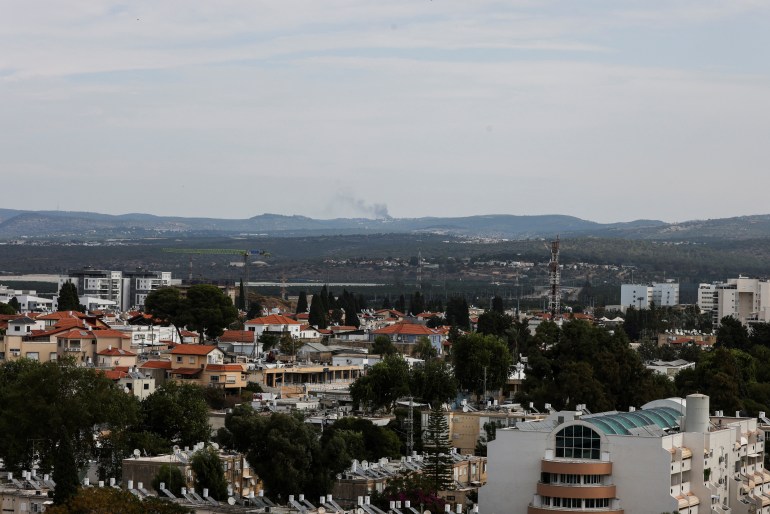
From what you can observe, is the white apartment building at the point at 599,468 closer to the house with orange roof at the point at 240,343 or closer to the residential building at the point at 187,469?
the residential building at the point at 187,469

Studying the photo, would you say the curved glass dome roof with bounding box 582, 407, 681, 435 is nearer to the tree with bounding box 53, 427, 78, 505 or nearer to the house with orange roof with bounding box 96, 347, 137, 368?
the tree with bounding box 53, 427, 78, 505

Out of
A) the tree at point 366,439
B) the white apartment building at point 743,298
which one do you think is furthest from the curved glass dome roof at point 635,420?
the white apartment building at point 743,298

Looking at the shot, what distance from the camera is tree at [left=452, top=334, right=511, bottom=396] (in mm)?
80938

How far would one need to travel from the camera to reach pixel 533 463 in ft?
161

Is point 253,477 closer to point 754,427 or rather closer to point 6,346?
point 754,427

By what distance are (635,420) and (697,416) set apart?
2156 millimetres

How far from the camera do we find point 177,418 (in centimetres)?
6328

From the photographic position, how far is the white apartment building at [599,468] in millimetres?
48250

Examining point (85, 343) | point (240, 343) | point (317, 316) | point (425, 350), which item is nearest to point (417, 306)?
point (317, 316)

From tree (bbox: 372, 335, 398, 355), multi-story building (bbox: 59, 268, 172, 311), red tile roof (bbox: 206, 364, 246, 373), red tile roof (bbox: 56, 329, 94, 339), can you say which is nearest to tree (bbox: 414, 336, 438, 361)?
tree (bbox: 372, 335, 398, 355)

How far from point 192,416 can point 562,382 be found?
15532mm

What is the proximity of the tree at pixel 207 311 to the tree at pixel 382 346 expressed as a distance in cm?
821

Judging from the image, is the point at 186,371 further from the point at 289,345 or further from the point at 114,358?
the point at 289,345

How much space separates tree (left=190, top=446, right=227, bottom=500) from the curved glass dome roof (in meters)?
10.2
